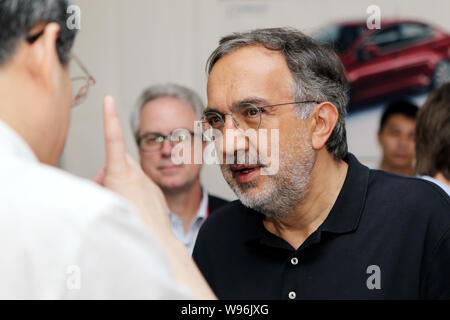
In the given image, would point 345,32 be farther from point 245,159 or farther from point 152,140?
point 245,159

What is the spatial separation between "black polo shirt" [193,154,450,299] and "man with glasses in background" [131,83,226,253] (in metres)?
1.22

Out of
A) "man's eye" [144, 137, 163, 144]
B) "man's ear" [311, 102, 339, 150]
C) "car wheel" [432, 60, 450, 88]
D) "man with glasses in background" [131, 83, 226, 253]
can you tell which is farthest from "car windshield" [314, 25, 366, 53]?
"man's ear" [311, 102, 339, 150]

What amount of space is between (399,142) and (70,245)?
3.22 metres

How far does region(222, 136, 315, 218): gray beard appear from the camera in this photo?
1800 mm

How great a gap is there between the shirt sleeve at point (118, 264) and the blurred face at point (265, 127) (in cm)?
94

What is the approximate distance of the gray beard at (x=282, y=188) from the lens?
5.90 ft

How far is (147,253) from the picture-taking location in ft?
2.87

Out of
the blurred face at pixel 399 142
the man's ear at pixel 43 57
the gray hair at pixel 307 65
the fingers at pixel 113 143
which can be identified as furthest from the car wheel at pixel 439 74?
the man's ear at pixel 43 57

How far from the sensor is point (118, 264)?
84 cm

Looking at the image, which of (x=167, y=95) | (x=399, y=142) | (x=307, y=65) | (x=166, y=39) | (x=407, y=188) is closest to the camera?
(x=407, y=188)

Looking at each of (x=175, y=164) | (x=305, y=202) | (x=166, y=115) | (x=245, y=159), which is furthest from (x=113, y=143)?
(x=166, y=115)

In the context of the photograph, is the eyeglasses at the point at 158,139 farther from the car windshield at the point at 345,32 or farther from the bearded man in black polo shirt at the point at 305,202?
the car windshield at the point at 345,32
